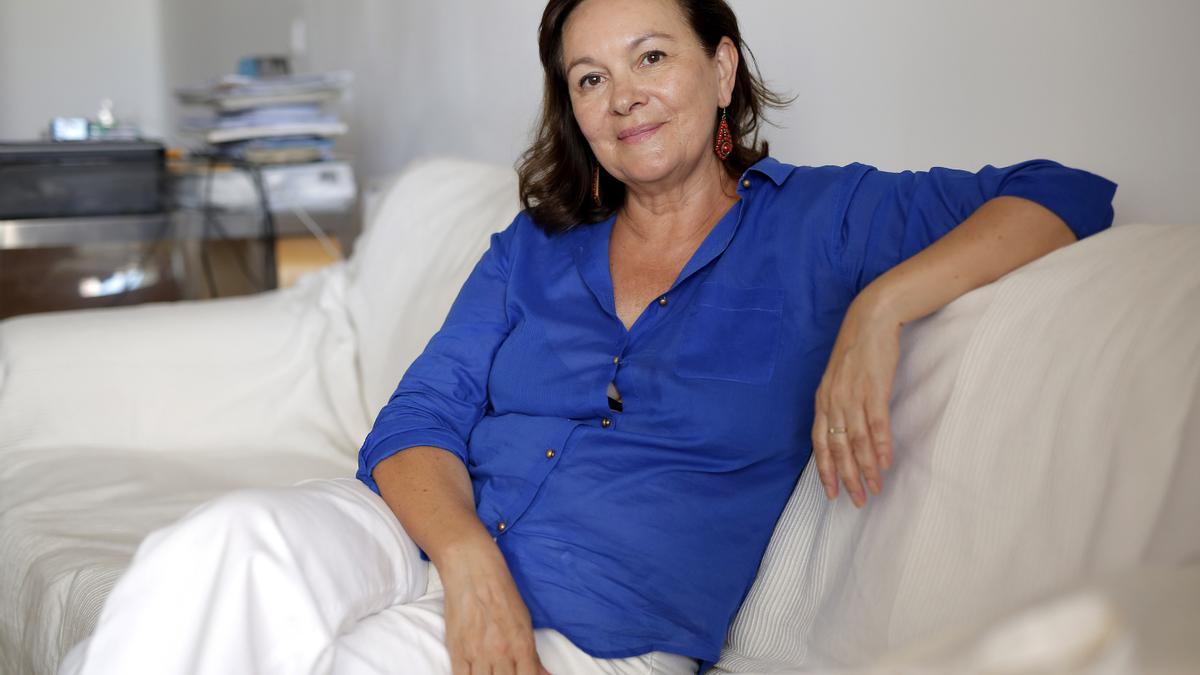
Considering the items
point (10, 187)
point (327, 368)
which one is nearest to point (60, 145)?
point (10, 187)

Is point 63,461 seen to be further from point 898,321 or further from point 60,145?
point 898,321

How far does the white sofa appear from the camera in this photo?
2.54 feet

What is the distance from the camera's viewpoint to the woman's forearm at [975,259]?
1010 millimetres

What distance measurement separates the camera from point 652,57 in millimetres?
1304

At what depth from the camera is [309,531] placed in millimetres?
1011

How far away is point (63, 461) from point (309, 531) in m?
1.01

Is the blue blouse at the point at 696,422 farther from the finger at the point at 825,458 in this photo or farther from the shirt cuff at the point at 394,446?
the finger at the point at 825,458

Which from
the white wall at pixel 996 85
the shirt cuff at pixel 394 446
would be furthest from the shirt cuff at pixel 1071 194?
the shirt cuff at pixel 394 446

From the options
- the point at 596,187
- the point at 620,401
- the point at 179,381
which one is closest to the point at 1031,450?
the point at 620,401

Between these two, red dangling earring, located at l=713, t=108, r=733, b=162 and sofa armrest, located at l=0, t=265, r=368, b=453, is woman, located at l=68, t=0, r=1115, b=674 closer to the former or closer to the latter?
red dangling earring, located at l=713, t=108, r=733, b=162

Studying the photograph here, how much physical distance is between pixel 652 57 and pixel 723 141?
143 millimetres

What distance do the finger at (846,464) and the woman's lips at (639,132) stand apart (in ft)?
1.45

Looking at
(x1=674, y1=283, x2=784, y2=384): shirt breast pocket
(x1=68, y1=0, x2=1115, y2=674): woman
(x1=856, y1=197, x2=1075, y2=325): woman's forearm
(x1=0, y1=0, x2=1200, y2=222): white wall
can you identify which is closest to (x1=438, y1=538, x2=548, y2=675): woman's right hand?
(x1=68, y1=0, x2=1115, y2=674): woman

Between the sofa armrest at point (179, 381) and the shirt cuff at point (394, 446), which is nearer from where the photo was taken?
the shirt cuff at point (394, 446)
